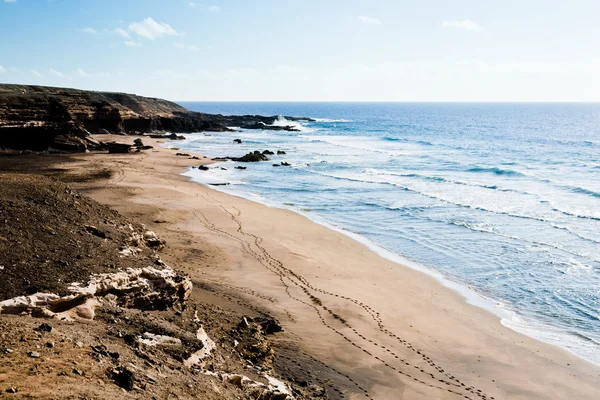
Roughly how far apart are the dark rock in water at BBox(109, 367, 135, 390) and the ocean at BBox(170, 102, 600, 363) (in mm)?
12554

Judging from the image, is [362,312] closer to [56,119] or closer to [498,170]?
[498,170]

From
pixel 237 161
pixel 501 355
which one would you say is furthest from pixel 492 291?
pixel 237 161

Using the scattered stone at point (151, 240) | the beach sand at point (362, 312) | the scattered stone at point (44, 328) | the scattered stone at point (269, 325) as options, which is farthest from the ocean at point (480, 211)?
the scattered stone at point (44, 328)

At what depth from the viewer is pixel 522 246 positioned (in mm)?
23641

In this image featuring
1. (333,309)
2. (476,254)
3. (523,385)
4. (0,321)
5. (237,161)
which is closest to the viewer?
(0,321)

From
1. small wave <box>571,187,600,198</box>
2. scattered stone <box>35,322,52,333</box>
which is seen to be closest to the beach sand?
scattered stone <box>35,322,52,333</box>

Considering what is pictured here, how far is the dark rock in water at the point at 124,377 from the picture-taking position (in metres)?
7.19

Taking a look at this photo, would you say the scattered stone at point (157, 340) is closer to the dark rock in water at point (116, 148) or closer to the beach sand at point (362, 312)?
the beach sand at point (362, 312)

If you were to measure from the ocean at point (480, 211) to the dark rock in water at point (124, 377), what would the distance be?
12.6 meters

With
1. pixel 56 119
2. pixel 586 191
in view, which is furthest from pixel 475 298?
pixel 56 119

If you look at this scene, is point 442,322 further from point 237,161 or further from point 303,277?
point 237,161

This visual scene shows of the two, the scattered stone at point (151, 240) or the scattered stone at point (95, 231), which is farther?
the scattered stone at point (151, 240)

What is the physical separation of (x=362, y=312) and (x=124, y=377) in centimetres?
948

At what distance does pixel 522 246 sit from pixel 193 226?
16.1 meters
